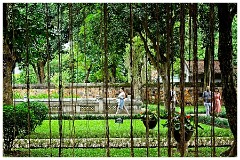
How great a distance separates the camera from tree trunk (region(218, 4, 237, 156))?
3.01 m

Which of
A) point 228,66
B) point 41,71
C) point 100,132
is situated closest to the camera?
point 228,66

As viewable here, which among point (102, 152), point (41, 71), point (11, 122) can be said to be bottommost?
point (102, 152)

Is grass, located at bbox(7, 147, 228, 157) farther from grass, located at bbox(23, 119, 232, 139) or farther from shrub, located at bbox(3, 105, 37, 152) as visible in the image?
grass, located at bbox(23, 119, 232, 139)

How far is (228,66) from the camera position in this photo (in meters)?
3.11

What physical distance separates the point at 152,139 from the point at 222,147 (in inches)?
29.0

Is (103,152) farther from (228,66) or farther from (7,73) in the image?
(228,66)

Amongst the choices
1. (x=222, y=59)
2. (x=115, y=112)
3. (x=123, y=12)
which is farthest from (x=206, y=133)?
(x=115, y=112)

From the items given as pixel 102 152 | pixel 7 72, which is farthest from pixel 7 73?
pixel 102 152

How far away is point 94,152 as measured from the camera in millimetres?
4691

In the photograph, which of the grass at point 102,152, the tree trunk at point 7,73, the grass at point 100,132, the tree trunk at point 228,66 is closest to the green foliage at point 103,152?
the grass at point 102,152

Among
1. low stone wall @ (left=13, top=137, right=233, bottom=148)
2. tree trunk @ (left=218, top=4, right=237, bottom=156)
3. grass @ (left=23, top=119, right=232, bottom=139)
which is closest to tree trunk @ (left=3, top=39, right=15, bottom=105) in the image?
grass @ (left=23, top=119, right=232, bottom=139)

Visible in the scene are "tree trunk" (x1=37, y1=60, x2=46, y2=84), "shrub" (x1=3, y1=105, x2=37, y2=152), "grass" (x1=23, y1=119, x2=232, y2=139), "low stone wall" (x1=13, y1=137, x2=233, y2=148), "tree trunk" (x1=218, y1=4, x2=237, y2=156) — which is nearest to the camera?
"tree trunk" (x1=218, y1=4, x2=237, y2=156)

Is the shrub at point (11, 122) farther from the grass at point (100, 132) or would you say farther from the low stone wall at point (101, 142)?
the grass at point (100, 132)

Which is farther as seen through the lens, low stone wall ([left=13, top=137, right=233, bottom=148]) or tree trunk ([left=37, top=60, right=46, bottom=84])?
tree trunk ([left=37, top=60, right=46, bottom=84])
